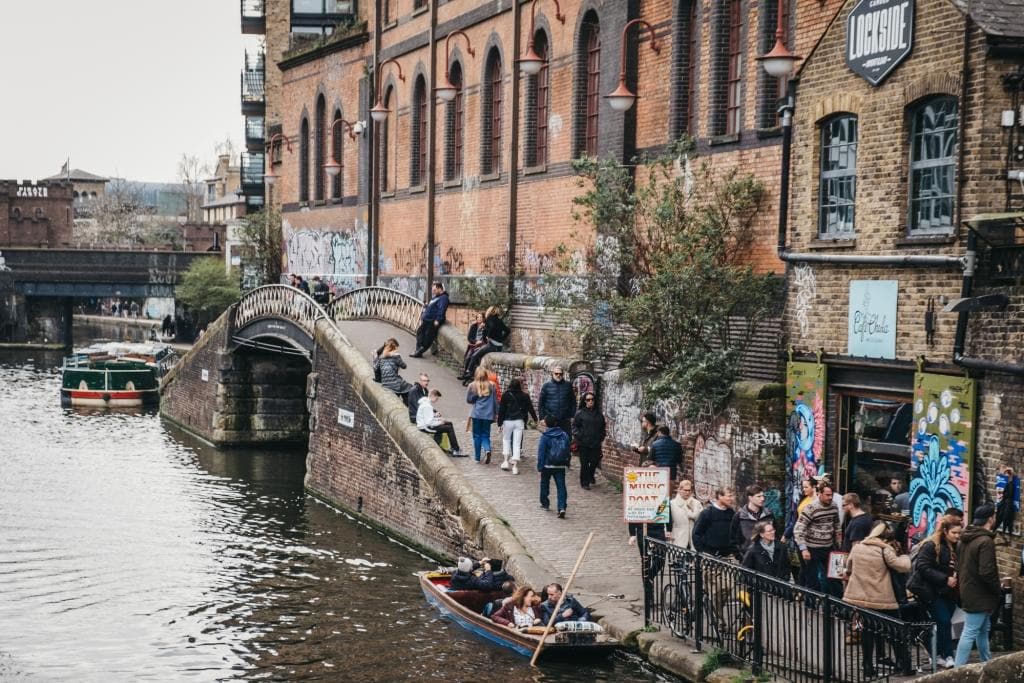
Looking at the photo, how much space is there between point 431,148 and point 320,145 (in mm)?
10274

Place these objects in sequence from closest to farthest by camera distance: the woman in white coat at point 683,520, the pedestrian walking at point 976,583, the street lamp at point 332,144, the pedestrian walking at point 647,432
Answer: the pedestrian walking at point 976,583
the woman in white coat at point 683,520
the pedestrian walking at point 647,432
the street lamp at point 332,144

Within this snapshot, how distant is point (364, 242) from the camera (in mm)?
42062

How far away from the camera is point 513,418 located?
2330 cm

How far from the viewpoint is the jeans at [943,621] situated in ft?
47.0

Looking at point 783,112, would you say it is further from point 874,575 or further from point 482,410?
point 874,575

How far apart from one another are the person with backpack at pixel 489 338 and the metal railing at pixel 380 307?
3.98 metres

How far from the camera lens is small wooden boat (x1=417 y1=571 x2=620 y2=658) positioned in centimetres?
1664

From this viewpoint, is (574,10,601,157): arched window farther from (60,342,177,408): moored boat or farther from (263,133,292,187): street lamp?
(60,342,177,408): moored boat

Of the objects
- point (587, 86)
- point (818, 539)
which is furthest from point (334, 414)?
point (818, 539)

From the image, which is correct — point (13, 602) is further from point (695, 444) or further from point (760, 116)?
point (760, 116)

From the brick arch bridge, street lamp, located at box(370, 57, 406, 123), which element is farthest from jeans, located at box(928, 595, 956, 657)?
street lamp, located at box(370, 57, 406, 123)

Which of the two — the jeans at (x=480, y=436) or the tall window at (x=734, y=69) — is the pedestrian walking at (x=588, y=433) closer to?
the jeans at (x=480, y=436)

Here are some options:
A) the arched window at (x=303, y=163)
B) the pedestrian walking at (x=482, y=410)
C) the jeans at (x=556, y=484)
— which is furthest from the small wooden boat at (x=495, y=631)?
the arched window at (x=303, y=163)

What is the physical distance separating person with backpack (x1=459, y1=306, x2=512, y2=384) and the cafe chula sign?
1149 centimetres
